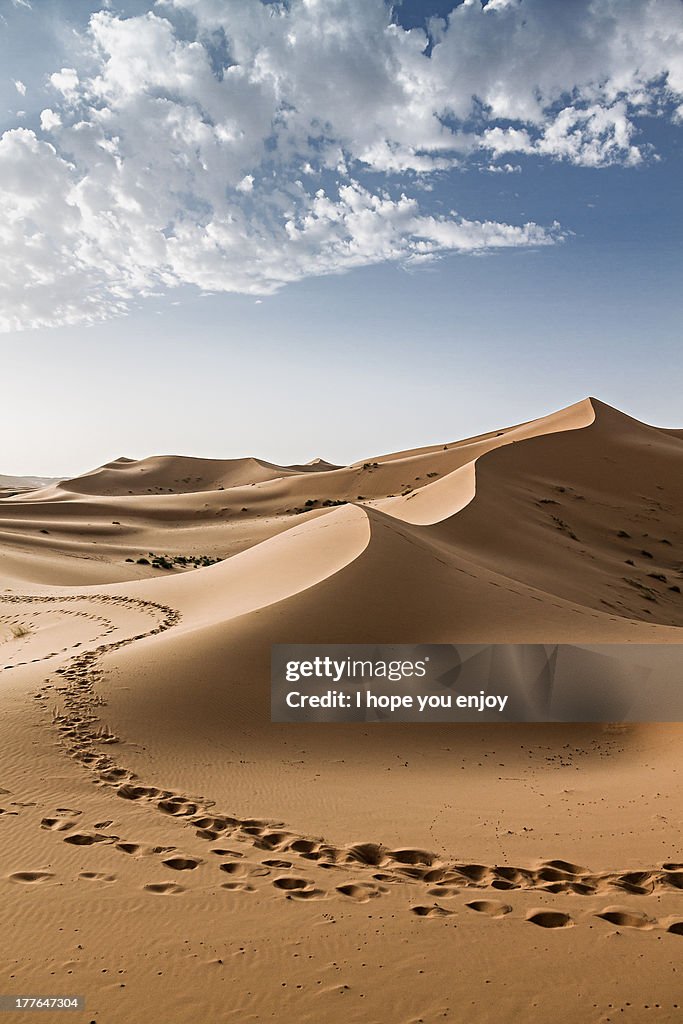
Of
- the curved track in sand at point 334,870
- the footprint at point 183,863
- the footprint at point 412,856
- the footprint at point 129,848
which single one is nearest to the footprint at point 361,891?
the curved track in sand at point 334,870

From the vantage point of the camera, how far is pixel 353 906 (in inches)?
172

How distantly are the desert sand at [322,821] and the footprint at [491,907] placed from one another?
0.03 m

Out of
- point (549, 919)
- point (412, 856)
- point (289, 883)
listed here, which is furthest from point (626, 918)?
point (289, 883)

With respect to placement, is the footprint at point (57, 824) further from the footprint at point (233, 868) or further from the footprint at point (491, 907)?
the footprint at point (491, 907)

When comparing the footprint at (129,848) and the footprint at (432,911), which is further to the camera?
the footprint at (129,848)

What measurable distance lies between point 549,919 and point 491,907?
35cm

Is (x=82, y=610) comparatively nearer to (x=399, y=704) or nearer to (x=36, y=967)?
(x=399, y=704)

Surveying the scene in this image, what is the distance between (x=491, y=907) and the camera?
4379 millimetres

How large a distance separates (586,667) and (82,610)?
1123 cm

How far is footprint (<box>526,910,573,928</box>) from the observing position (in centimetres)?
415

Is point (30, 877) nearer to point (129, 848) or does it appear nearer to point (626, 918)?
point (129, 848)

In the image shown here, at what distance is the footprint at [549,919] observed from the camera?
415 cm

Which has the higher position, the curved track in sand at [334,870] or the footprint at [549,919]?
the footprint at [549,919]

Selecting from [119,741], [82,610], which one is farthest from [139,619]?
[119,741]
